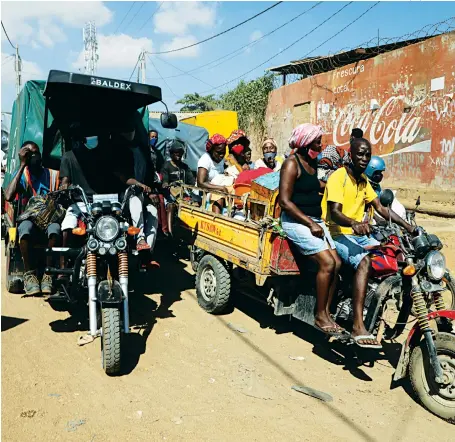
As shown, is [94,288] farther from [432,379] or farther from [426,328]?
[432,379]

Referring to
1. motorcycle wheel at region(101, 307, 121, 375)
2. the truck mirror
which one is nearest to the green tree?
the truck mirror

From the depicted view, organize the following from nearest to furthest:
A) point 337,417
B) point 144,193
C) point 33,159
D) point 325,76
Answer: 1. point 337,417
2. point 144,193
3. point 33,159
4. point 325,76

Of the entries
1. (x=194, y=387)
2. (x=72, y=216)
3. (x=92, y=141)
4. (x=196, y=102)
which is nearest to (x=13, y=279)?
(x=72, y=216)

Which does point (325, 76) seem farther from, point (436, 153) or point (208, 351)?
point (208, 351)

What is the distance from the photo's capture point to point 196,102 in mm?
38031

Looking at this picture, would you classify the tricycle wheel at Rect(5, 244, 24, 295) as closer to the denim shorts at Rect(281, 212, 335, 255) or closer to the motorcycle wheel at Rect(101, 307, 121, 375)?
the motorcycle wheel at Rect(101, 307, 121, 375)

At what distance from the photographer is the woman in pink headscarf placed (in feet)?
14.2

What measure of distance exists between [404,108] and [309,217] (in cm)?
902

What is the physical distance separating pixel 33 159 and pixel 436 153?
9.11 m

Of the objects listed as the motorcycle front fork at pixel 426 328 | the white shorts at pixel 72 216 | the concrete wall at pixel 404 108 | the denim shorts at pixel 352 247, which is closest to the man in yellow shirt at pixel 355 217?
the denim shorts at pixel 352 247

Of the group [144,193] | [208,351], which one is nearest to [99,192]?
[144,193]

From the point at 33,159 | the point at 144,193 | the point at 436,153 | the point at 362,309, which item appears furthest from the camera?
the point at 436,153

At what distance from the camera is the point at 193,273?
7.70 meters

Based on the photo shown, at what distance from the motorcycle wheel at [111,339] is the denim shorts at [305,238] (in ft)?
5.78
